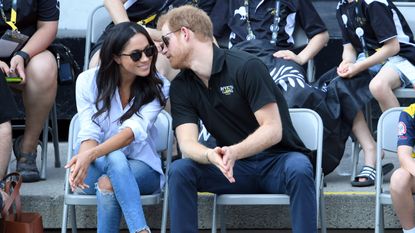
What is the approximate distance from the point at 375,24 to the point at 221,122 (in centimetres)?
144

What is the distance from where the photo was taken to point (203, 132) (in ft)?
19.3

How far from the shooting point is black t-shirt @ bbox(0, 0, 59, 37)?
6367mm

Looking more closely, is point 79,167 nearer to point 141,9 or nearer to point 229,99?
point 229,99

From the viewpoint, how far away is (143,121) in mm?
5457

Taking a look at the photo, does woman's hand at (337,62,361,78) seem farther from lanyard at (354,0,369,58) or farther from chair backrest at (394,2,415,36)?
chair backrest at (394,2,415,36)

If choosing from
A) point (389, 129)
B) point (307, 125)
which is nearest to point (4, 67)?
point (307, 125)

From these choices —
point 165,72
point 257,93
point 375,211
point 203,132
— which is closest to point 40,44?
point 165,72

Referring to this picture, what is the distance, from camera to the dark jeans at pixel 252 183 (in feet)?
16.6

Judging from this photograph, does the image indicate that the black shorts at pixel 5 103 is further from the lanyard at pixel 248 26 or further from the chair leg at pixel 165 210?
the lanyard at pixel 248 26

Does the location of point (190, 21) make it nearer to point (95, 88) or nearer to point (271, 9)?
point (95, 88)

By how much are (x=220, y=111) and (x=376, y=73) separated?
1383 millimetres

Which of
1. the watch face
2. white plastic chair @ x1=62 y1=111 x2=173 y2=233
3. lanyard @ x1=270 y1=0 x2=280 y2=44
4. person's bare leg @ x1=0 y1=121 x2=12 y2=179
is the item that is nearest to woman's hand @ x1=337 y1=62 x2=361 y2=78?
lanyard @ x1=270 y1=0 x2=280 y2=44

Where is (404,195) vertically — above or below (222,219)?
above

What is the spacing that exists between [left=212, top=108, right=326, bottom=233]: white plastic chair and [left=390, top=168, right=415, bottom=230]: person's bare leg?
0.37 m
